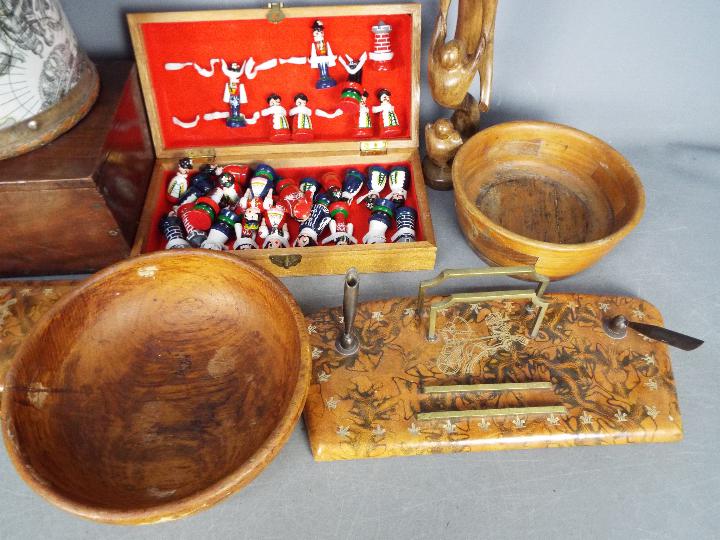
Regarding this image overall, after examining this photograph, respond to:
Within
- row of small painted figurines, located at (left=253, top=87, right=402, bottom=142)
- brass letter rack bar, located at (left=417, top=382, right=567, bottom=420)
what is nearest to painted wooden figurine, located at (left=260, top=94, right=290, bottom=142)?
row of small painted figurines, located at (left=253, top=87, right=402, bottom=142)

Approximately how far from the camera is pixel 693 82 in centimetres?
124

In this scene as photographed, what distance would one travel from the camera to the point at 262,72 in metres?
1.13

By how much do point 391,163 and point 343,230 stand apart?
0.21 meters

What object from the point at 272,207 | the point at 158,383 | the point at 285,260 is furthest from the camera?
the point at 272,207

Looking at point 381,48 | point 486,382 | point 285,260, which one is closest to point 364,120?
point 381,48

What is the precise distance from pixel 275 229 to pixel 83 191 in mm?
361

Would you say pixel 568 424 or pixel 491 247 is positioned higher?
pixel 491 247

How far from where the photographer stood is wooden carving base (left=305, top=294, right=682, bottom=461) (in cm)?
84

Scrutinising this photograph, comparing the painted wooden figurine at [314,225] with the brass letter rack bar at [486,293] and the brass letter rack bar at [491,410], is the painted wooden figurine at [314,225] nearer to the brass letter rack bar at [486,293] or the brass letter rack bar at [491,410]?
the brass letter rack bar at [486,293]

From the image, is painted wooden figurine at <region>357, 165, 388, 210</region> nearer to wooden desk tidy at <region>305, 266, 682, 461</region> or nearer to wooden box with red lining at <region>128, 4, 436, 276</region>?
wooden box with red lining at <region>128, 4, 436, 276</region>

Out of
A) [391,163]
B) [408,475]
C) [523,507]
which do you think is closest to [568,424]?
[523,507]

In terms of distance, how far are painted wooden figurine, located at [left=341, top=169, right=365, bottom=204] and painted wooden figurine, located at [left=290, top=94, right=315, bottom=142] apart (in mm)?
128

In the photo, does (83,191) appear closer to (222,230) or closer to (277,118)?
(222,230)

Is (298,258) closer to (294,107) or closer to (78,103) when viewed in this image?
(294,107)
